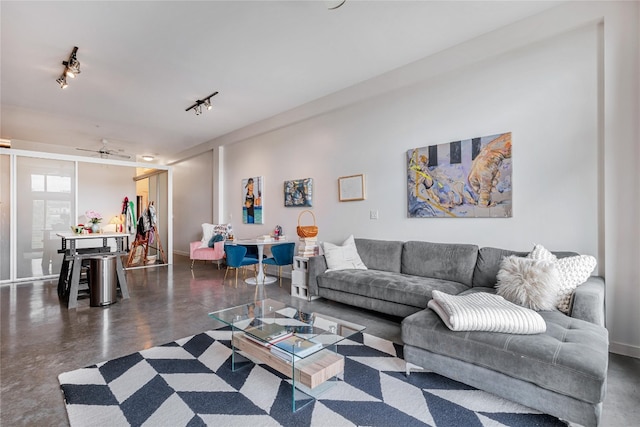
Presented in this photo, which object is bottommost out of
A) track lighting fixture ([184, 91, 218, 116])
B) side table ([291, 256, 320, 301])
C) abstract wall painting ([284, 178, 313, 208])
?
side table ([291, 256, 320, 301])

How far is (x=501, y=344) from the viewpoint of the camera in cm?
176

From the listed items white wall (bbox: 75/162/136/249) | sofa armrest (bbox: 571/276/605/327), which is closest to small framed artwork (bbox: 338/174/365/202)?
sofa armrest (bbox: 571/276/605/327)

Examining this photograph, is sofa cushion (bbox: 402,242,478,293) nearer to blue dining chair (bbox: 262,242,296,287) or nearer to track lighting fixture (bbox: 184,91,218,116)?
blue dining chair (bbox: 262,242,296,287)

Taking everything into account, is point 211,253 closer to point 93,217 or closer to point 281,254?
point 281,254

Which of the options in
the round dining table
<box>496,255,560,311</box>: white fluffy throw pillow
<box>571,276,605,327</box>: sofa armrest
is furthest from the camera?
the round dining table

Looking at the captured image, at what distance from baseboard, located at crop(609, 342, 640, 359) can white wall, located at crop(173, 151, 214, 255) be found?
290 inches

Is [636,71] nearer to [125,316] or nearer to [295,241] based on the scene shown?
[295,241]

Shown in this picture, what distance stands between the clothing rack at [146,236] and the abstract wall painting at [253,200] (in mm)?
2270

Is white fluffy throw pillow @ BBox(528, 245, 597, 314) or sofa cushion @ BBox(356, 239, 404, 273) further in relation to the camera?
sofa cushion @ BBox(356, 239, 404, 273)

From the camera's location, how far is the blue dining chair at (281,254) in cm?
500

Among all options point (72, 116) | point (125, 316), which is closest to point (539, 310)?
point (125, 316)

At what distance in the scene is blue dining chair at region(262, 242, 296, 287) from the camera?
500 centimetres

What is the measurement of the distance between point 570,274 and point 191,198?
8.28 metres

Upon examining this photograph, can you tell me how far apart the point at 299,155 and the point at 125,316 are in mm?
3487
